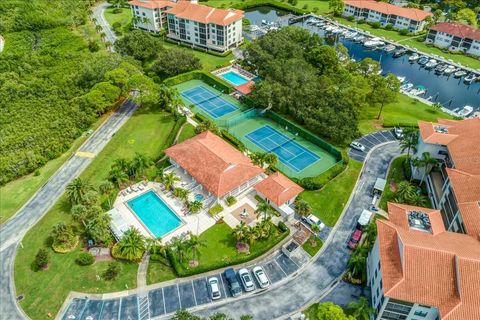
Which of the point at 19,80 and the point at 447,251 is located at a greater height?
the point at 447,251

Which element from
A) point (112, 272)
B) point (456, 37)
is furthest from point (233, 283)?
point (456, 37)

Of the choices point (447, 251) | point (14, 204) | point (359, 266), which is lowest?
point (14, 204)

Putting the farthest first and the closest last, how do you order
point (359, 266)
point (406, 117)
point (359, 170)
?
1. point (406, 117)
2. point (359, 170)
3. point (359, 266)

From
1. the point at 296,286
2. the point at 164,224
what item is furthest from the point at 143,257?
the point at 296,286

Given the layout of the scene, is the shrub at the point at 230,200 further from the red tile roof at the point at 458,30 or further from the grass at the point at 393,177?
the red tile roof at the point at 458,30

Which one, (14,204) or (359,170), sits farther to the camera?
(359,170)

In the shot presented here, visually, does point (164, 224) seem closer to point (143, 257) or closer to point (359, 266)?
point (143, 257)
